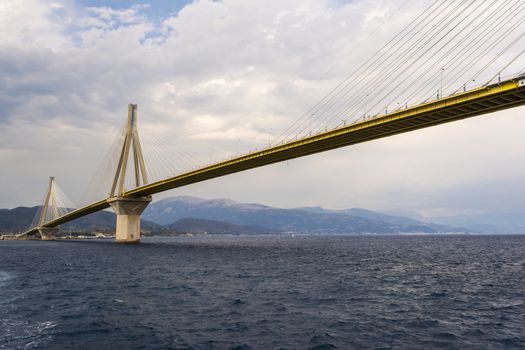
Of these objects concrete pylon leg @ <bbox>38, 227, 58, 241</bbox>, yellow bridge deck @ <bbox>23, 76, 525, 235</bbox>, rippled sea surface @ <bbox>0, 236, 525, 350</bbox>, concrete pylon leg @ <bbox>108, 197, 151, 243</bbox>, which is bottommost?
rippled sea surface @ <bbox>0, 236, 525, 350</bbox>

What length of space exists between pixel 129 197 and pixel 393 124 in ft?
217

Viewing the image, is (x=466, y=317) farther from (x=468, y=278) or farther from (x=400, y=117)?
(x=400, y=117)

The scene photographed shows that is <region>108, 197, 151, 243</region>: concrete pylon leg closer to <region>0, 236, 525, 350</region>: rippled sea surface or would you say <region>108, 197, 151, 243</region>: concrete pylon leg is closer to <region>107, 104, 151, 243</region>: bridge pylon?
<region>107, 104, 151, 243</region>: bridge pylon

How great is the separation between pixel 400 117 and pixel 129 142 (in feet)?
220

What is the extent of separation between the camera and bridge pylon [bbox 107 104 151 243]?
89.6 meters

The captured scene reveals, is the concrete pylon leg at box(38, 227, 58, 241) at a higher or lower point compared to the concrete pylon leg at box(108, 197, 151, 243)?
lower

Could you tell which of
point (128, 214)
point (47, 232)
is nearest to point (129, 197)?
point (128, 214)

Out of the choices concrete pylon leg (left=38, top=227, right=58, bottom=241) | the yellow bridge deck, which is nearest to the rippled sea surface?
the yellow bridge deck

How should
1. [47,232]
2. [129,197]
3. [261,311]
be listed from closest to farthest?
[261,311] → [129,197] → [47,232]

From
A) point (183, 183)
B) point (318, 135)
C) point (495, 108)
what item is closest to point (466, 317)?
point (495, 108)

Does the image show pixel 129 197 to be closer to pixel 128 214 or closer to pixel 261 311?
pixel 128 214

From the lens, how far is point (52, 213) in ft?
520

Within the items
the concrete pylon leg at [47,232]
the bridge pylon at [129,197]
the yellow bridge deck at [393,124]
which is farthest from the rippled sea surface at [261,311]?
the concrete pylon leg at [47,232]

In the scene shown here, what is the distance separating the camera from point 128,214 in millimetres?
93750
